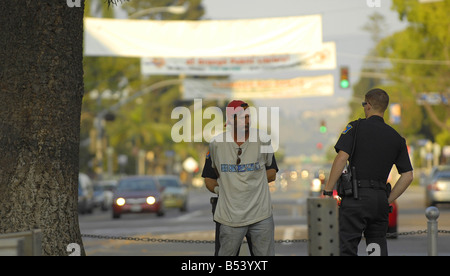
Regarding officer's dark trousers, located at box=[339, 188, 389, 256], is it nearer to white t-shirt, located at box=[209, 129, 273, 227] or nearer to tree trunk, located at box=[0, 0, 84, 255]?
white t-shirt, located at box=[209, 129, 273, 227]

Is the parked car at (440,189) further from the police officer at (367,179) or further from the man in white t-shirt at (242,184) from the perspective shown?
the man in white t-shirt at (242,184)

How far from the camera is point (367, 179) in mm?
9172

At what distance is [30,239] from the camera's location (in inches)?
310

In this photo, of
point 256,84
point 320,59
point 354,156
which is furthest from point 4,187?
point 256,84

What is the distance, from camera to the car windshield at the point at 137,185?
34.1 meters

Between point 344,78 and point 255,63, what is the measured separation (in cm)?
721

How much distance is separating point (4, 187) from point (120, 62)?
46396 mm

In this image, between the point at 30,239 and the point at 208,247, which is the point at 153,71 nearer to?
the point at 208,247

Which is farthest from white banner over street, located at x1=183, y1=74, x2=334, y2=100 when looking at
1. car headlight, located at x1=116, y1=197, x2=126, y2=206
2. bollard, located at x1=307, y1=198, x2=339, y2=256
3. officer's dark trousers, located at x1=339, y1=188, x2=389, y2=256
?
bollard, located at x1=307, y1=198, x2=339, y2=256

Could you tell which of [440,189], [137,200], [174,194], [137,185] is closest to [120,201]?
[137,200]

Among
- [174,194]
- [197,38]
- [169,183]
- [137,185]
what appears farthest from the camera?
[169,183]

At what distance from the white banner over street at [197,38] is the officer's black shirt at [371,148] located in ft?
68.1

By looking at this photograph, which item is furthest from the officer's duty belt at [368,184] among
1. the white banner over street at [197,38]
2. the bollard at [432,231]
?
the white banner over street at [197,38]

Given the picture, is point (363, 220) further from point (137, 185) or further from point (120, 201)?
point (137, 185)
